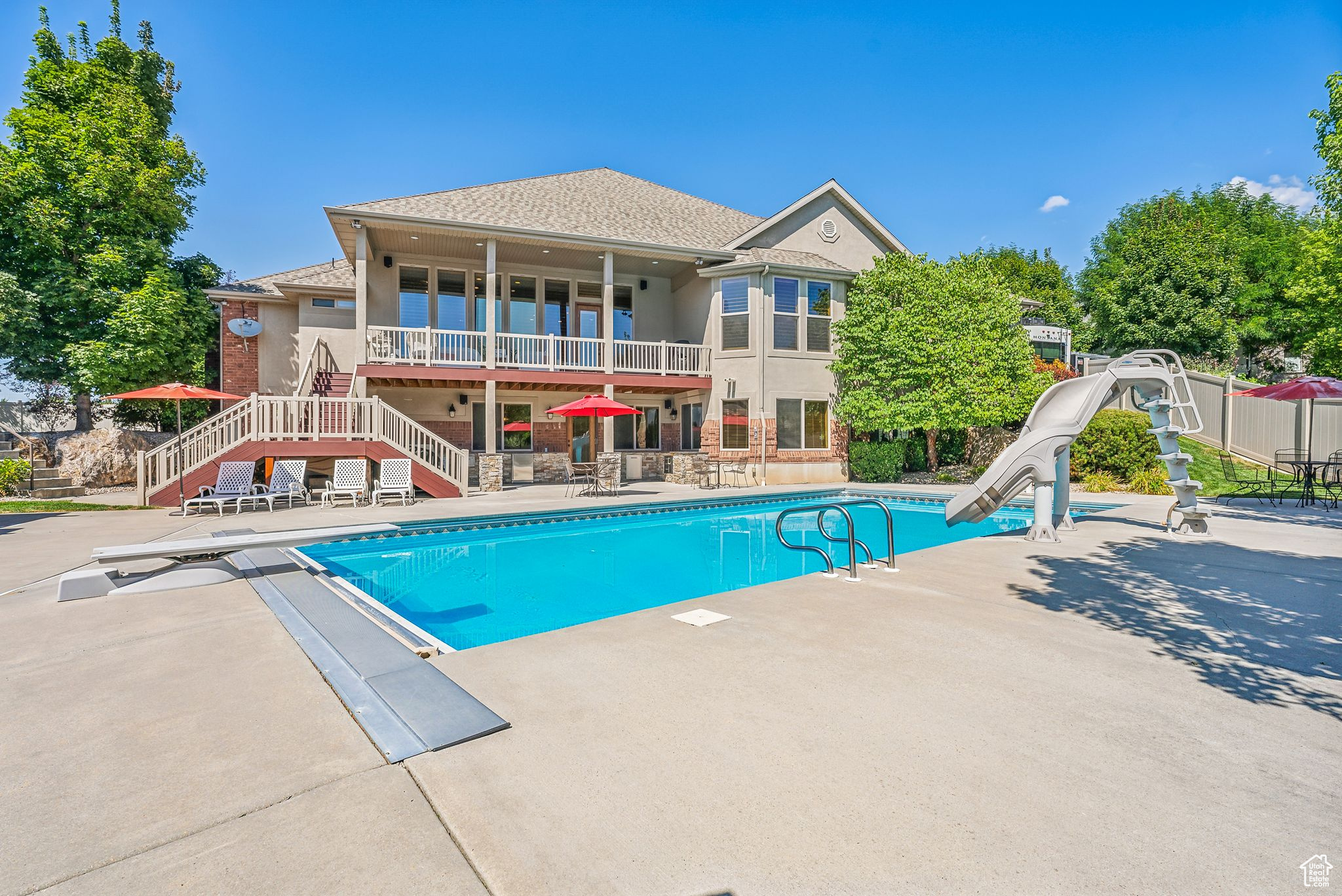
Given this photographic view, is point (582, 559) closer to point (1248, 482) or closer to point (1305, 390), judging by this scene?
point (1305, 390)

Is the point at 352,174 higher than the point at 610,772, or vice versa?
the point at 352,174

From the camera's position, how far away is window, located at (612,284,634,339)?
20547 mm

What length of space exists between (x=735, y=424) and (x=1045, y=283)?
→ 40632mm

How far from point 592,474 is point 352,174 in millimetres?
12500

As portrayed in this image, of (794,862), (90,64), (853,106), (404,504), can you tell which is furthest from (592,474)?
(90,64)

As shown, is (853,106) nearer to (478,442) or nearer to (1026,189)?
(478,442)

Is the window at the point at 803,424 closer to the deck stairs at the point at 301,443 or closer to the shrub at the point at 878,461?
the shrub at the point at 878,461

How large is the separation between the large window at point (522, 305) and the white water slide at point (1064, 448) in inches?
571

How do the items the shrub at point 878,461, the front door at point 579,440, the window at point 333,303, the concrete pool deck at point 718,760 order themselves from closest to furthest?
the concrete pool deck at point 718,760, the window at point 333,303, the shrub at point 878,461, the front door at point 579,440

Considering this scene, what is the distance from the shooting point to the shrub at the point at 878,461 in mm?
18500

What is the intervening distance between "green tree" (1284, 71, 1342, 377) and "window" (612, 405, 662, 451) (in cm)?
1731

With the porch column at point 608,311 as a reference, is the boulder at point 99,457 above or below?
below

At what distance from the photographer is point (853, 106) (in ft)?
66.8

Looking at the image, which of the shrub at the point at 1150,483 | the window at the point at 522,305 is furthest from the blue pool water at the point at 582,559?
the window at the point at 522,305
